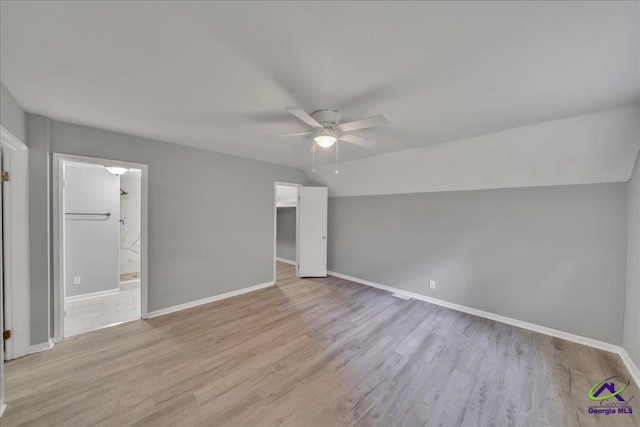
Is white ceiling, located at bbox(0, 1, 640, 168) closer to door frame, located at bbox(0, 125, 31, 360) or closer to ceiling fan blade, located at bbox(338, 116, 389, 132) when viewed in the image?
ceiling fan blade, located at bbox(338, 116, 389, 132)

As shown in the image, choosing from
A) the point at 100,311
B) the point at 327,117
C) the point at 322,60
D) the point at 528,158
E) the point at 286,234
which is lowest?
the point at 100,311

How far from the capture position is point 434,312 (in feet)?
→ 10.6

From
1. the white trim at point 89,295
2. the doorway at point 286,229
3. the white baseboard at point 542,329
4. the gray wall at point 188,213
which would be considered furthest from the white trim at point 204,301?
the white baseboard at point 542,329

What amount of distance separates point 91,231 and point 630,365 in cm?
696

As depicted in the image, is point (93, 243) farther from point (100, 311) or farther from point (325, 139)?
point (325, 139)

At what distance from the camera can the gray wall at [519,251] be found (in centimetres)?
240

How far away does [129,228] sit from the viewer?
15.5ft

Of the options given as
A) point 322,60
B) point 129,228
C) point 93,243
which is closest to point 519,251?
point 322,60

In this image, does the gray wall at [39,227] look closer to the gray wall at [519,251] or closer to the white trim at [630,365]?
the gray wall at [519,251]

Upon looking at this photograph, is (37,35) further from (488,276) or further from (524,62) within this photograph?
(488,276)

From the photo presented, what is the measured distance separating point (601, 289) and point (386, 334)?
93.2 inches

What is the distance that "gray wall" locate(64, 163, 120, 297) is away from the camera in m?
3.54

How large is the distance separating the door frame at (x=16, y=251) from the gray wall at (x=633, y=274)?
18.5 feet

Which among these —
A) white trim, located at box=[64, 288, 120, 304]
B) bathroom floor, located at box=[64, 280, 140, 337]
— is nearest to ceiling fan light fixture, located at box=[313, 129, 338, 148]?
bathroom floor, located at box=[64, 280, 140, 337]
